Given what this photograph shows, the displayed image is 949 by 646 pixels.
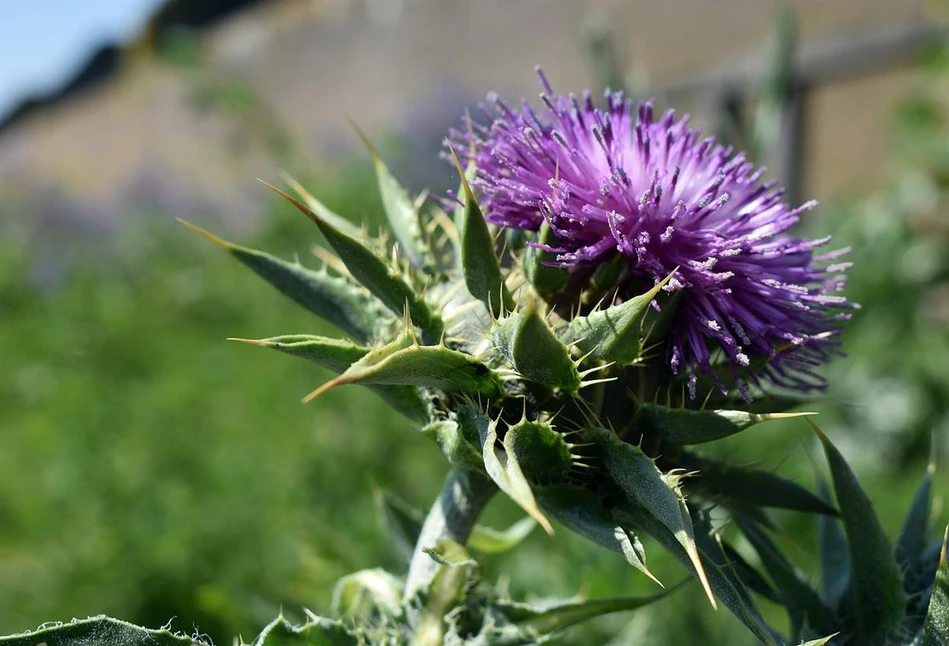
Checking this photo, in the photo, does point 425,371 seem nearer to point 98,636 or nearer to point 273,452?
point 98,636

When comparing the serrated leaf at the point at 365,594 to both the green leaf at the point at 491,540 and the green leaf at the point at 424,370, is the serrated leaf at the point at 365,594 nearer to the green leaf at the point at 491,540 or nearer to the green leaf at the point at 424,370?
the green leaf at the point at 491,540

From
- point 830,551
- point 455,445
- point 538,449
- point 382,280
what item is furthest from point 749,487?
point 382,280

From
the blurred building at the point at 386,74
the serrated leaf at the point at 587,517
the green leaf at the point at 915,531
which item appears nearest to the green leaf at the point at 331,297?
the serrated leaf at the point at 587,517

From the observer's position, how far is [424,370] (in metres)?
1.22

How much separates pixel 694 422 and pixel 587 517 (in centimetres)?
21

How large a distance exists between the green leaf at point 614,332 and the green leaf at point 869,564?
14.8 inches

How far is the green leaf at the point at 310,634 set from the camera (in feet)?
4.31

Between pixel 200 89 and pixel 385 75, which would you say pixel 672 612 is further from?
pixel 385 75

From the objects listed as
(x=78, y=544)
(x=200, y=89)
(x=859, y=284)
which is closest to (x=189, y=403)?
(x=78, y=544)

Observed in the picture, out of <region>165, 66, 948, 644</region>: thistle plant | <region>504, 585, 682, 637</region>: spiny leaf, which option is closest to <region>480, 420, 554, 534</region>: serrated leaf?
<region>165, 66, 948, 644</region>: thistle plant

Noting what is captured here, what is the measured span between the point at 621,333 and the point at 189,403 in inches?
188

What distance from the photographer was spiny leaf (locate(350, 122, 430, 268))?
5.12 ft

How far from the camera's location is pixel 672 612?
2873 mm

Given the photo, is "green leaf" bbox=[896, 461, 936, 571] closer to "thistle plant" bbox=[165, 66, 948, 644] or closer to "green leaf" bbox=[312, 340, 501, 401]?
"thistle plant" bbox=[165, 66, 948, 644]
